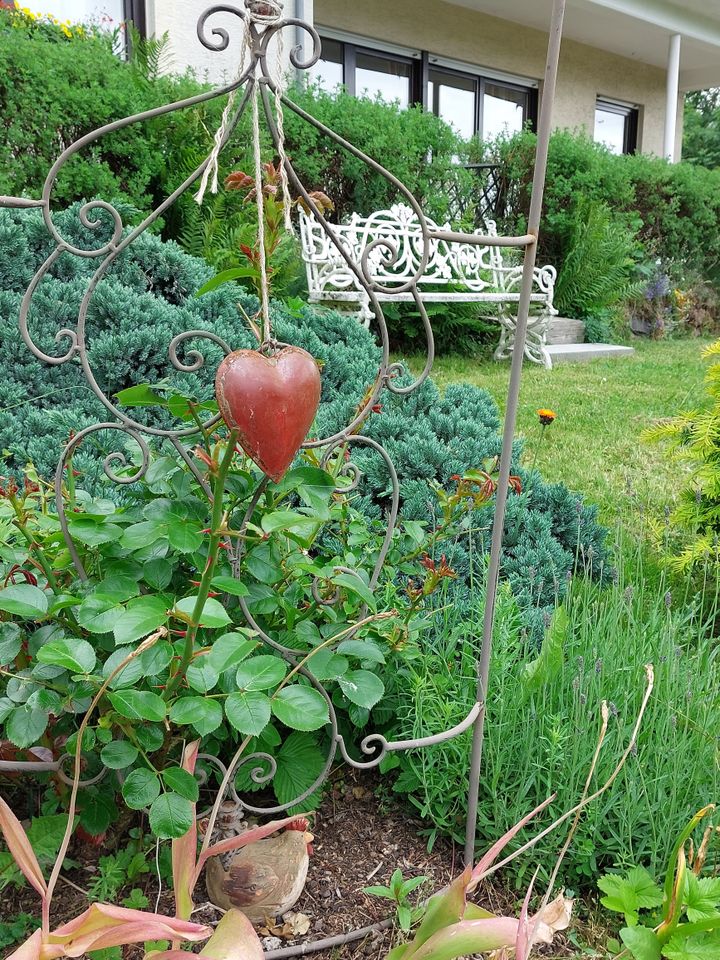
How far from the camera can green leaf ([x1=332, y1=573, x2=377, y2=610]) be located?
4.39 ft

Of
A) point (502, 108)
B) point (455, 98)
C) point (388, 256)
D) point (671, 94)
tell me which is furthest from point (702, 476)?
point (671, 94)

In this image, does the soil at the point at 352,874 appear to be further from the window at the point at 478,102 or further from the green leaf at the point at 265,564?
the window at the point at 478,102

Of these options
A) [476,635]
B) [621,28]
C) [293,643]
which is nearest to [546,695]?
[476,635]

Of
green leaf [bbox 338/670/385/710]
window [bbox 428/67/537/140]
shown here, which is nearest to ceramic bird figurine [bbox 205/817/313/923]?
green leaf [bbox 338/670/385/710]

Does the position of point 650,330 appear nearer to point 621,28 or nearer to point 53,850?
point 621,28

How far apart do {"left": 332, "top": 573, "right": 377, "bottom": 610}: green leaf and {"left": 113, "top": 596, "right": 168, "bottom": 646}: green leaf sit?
31 cm

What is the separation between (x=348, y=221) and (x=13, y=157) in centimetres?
305

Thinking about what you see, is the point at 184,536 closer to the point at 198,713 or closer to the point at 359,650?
the point at 198,713

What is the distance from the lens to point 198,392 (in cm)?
245

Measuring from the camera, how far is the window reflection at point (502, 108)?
37.6 ft

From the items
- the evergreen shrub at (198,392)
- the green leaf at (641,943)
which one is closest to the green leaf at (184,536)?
the green leaf at (641,943)

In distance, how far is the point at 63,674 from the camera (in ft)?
4.22

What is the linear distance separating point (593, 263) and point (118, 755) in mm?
8452

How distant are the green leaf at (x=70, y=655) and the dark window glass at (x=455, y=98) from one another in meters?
10.7
